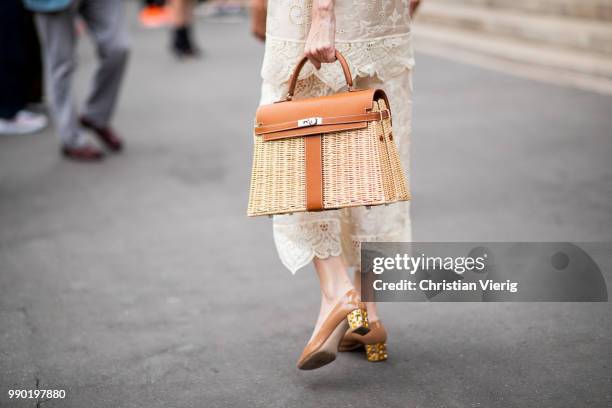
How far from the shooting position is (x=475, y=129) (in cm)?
695

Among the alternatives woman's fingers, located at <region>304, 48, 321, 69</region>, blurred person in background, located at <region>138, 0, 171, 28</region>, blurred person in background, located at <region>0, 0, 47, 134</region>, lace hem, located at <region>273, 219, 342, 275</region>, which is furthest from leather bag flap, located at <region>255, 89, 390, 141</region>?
blurred person in background, located at <region>138, 0, 171, 28</region>

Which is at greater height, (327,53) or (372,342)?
(327,53)

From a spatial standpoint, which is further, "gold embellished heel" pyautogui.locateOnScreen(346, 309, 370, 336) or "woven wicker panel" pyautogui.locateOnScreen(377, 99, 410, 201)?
"gold embellished heel" pyautogui.locateOnScreen(346, 309, 370, 336)

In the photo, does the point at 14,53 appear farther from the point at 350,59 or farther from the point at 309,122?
the point at 309,122

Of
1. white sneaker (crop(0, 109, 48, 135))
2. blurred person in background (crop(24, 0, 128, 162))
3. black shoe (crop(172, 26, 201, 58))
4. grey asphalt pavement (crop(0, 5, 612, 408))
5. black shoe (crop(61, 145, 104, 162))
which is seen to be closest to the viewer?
grey asphalt pavement (crop(0, 5, 612, 408))

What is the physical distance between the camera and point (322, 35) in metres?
2.91

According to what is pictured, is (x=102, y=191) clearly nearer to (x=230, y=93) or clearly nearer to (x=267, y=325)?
(x=267, y=325)

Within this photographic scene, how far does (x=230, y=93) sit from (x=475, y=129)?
3.12m

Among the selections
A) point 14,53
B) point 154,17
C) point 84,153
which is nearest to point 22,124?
point 14,53

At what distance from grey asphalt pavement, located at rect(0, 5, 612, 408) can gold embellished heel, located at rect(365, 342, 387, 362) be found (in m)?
0.06

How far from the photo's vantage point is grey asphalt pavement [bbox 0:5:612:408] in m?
3.13

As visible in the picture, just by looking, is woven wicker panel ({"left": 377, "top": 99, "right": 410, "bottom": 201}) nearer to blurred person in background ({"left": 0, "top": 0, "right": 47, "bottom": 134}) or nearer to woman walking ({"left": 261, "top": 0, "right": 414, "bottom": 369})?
woman walking ({"left": 261, "top": 0, "right": 414, "bottom": 369})

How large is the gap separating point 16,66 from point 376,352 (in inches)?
224

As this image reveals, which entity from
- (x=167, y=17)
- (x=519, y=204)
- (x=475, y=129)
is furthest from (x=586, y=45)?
(x=167, y=17)
